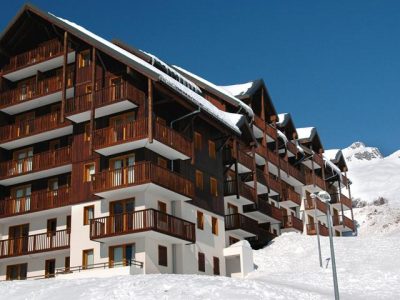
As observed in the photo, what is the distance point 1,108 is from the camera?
46.2m

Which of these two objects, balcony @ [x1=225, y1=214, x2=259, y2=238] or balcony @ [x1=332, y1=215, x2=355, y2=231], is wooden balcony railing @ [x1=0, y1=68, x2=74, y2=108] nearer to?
balcony @ [x1=225, y1=214, x2=259, y2=238]

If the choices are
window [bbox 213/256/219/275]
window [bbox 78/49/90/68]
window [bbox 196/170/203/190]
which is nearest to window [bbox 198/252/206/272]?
window [bbox 213/256/219/275]

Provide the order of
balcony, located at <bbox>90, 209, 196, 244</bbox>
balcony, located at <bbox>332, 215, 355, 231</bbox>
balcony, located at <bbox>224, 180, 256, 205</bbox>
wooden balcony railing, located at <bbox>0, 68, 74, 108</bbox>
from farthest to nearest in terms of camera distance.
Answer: balcony, located at <bbox>332, 215, 355, 231</bbox> → balcony, located at <bbox>224, 180, 256, 205</bbox> → wooden balcony railing, located at <bbox>0, 68, 74, 108</bbox> → balcony, located at <bbox>90, 209, 196, 244</bbox>

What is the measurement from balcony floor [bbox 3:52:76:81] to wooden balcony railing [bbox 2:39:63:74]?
0.67 feet

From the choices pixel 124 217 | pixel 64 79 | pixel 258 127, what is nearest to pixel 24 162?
pixel 64 79

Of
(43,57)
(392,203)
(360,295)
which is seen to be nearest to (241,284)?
(360,295)

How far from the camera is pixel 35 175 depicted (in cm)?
4362

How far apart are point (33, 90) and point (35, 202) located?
7.28 metres

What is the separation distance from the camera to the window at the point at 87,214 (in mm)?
40375

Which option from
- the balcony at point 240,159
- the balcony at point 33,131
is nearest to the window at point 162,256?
the balcony at point 33,131

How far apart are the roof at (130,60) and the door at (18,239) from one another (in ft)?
38.7

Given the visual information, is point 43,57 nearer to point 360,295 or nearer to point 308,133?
point 360,295

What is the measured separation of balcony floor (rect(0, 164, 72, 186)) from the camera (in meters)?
42.7

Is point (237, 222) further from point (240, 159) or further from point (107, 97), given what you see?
point (107, 97)
